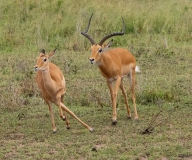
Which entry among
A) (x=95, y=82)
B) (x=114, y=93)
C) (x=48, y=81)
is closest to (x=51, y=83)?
(x=48, y=81)

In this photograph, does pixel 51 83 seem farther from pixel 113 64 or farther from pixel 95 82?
pixel 95 82

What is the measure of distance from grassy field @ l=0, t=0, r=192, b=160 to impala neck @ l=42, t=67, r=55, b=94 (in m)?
0.56

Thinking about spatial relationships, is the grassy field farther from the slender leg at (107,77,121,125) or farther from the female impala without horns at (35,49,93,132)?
the female impala without horns at (35,49,93,132)

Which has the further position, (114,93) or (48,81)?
(114,93)

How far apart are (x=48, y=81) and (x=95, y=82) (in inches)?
104

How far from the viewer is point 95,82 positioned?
9.99 m

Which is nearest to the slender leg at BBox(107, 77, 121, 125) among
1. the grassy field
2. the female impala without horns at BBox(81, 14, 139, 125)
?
the female impala without horns at BBox(81, 14, 139, 125)

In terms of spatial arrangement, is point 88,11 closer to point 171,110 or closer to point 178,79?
point 178,79

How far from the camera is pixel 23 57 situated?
11.9m

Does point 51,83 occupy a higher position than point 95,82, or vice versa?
point 51,83

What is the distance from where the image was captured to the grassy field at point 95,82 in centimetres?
682

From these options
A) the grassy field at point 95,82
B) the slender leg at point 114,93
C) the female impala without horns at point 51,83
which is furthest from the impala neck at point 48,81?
the slender leg at point 114,93

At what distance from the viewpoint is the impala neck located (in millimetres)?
7379

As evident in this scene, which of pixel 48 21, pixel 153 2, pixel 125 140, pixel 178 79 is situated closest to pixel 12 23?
pixel 48 21
